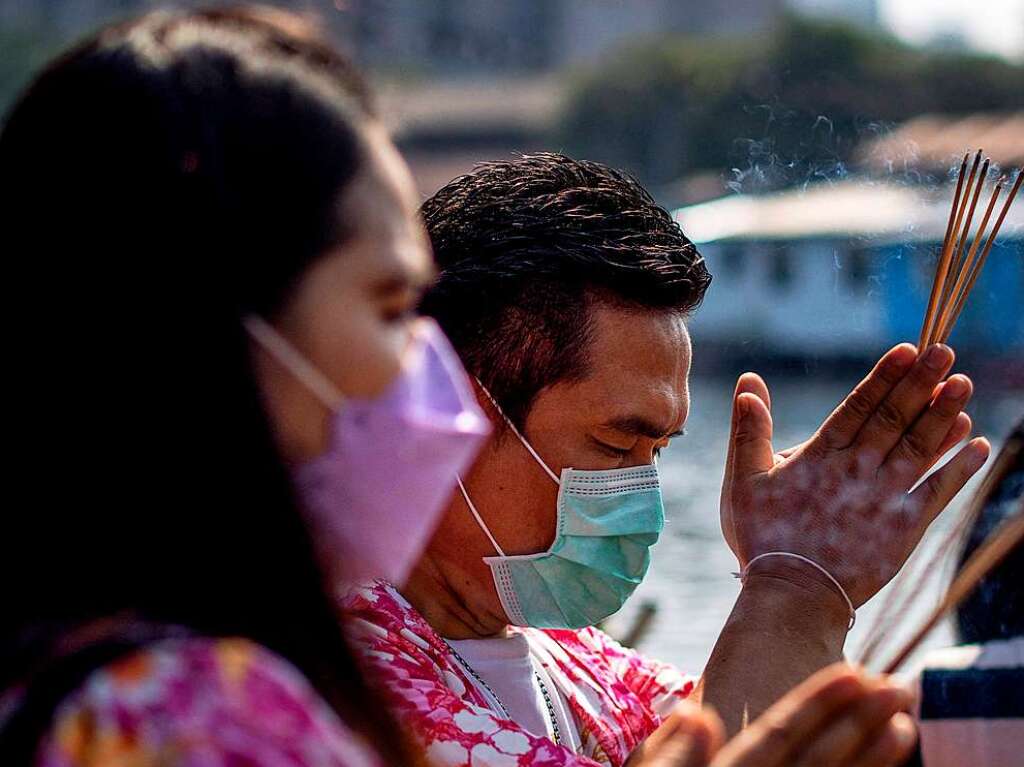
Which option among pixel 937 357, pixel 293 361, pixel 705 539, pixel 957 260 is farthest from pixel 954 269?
pixel 705 539

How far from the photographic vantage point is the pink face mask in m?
1.27

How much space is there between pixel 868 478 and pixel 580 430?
0.45 metres

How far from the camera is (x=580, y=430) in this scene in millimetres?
2383

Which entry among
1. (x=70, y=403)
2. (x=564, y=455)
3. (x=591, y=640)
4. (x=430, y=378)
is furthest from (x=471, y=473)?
(x=70, y=403)

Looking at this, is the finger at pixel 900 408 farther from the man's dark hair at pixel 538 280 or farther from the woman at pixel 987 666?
the man's dark hair at pixel 538 280

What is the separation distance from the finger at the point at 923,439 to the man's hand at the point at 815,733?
2.61 ft

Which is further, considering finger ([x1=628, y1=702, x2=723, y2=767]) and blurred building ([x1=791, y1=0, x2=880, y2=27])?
blurred building ([x1=791, y1=0, x2=880, y2=27])

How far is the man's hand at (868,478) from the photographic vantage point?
2109 mm

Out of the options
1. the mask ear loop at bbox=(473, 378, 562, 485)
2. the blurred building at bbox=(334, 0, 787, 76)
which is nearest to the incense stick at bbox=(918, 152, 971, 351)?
the mask ear loop at bbox=(473, 378, 562, 485)

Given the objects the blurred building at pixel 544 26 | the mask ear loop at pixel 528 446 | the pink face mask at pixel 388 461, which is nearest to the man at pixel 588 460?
the mask ear loop at pixel 528 446

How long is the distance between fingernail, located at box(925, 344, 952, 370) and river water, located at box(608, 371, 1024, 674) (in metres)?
0.29

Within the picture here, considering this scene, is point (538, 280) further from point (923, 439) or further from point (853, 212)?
point (853, 212)

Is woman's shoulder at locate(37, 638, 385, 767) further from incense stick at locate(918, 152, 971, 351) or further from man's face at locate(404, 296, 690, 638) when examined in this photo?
incense stick at locate(918, 152, 971, 351)

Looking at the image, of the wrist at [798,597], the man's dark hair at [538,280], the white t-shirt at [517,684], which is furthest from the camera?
the man's dark hair at [538,280]
